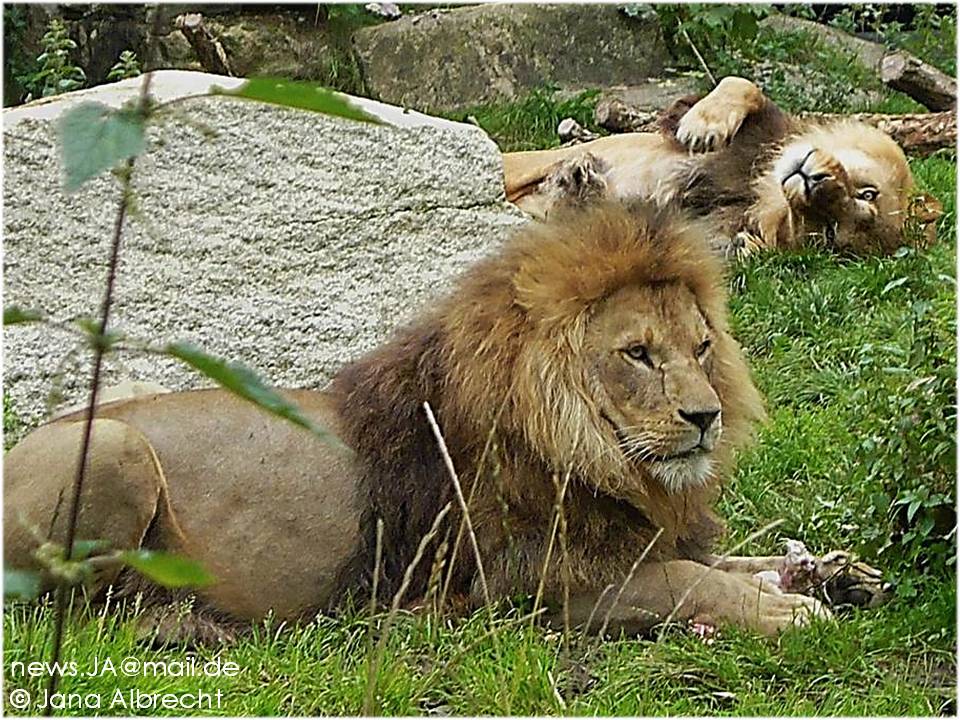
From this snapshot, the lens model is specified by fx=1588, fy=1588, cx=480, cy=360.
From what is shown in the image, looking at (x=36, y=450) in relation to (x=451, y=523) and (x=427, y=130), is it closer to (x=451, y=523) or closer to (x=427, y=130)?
(x=451, y=523)

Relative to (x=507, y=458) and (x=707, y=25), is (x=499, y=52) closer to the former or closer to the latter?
(x=707, y=25)

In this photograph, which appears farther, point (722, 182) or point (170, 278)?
point (722, 182)

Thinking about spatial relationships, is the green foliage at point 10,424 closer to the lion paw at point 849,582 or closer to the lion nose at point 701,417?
the lion nose at point 701,417

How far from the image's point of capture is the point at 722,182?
7.88 meters

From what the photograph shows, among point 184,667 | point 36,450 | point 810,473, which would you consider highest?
point 36,450

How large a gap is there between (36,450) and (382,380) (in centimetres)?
95

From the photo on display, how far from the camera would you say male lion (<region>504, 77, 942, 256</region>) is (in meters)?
7.57

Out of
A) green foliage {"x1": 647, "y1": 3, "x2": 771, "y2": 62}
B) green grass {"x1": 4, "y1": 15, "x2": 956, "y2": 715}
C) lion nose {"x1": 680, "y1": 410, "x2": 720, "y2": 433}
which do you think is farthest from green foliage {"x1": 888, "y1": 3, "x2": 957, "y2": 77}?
lion nose {"x1": 680, "y1": 410, "x2": 720, "y2": 433}

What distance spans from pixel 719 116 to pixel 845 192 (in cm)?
74

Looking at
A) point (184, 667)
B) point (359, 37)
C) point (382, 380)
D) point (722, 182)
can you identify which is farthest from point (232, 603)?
point (359, 37)

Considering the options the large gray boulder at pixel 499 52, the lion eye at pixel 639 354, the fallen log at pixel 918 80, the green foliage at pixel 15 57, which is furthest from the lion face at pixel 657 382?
the green foliage at pixel 15 57

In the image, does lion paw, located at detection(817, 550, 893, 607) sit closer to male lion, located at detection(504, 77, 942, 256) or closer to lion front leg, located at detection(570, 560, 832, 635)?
lion front leg, located at detection(570, 560, 832, 635)

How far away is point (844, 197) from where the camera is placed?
296 inches

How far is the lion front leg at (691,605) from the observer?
4137 millimetres
